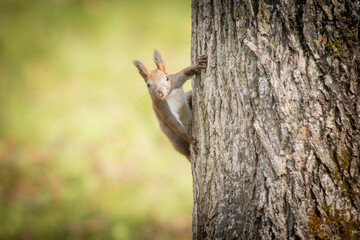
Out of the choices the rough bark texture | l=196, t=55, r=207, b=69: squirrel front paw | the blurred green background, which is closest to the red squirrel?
l=196, t=55, r=207, b=69: squirrel front paw

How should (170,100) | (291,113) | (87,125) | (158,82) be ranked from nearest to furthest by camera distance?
(291,113), (158,82), (170,100), (87,125)

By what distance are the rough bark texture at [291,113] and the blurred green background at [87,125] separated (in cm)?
148

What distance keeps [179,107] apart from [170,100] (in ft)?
0.32

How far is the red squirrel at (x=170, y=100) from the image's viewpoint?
2.97 metres

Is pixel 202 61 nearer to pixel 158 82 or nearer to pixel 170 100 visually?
pixel 158 82

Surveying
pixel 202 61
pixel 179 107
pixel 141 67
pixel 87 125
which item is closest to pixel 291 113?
pixel 202 61

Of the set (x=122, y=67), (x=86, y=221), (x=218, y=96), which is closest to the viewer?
(x=218, y=96)

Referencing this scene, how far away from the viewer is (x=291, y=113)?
2133 mm

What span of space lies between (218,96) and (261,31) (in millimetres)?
493

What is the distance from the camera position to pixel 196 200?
2643mm

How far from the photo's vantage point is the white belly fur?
10.2ft

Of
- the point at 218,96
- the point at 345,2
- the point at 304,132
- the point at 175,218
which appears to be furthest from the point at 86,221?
the point at 345,2

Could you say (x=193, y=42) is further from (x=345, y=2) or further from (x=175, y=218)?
(x=175, y=218)

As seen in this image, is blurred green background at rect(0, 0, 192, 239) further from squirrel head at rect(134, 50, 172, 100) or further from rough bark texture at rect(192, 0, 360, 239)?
rough bark texture at rect(192, 0, 360, 239)
